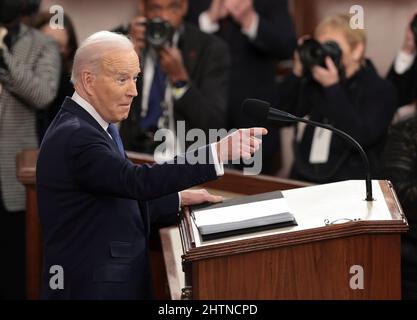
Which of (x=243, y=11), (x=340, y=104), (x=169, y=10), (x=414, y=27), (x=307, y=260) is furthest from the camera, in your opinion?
(x=243, y=11)

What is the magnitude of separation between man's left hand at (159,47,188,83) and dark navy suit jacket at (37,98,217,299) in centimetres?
157

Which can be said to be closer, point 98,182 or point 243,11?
point 98,182

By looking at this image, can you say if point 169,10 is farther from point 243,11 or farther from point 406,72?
point 406,72

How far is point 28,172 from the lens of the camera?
3225mm

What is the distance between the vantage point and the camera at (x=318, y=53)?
369 centimetres

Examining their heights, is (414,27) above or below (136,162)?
above

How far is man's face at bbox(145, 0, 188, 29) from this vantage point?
4148 millimetres

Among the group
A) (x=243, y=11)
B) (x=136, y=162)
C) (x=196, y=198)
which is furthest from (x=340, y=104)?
(x=196, y=198)

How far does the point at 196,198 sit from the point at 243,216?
254 mm

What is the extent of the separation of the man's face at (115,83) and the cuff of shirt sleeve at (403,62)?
1.89 metres

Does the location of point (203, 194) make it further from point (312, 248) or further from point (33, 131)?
point (33, 131)

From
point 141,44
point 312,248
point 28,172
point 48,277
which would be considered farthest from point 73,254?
point 141,44

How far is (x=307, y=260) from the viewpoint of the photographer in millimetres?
2230
